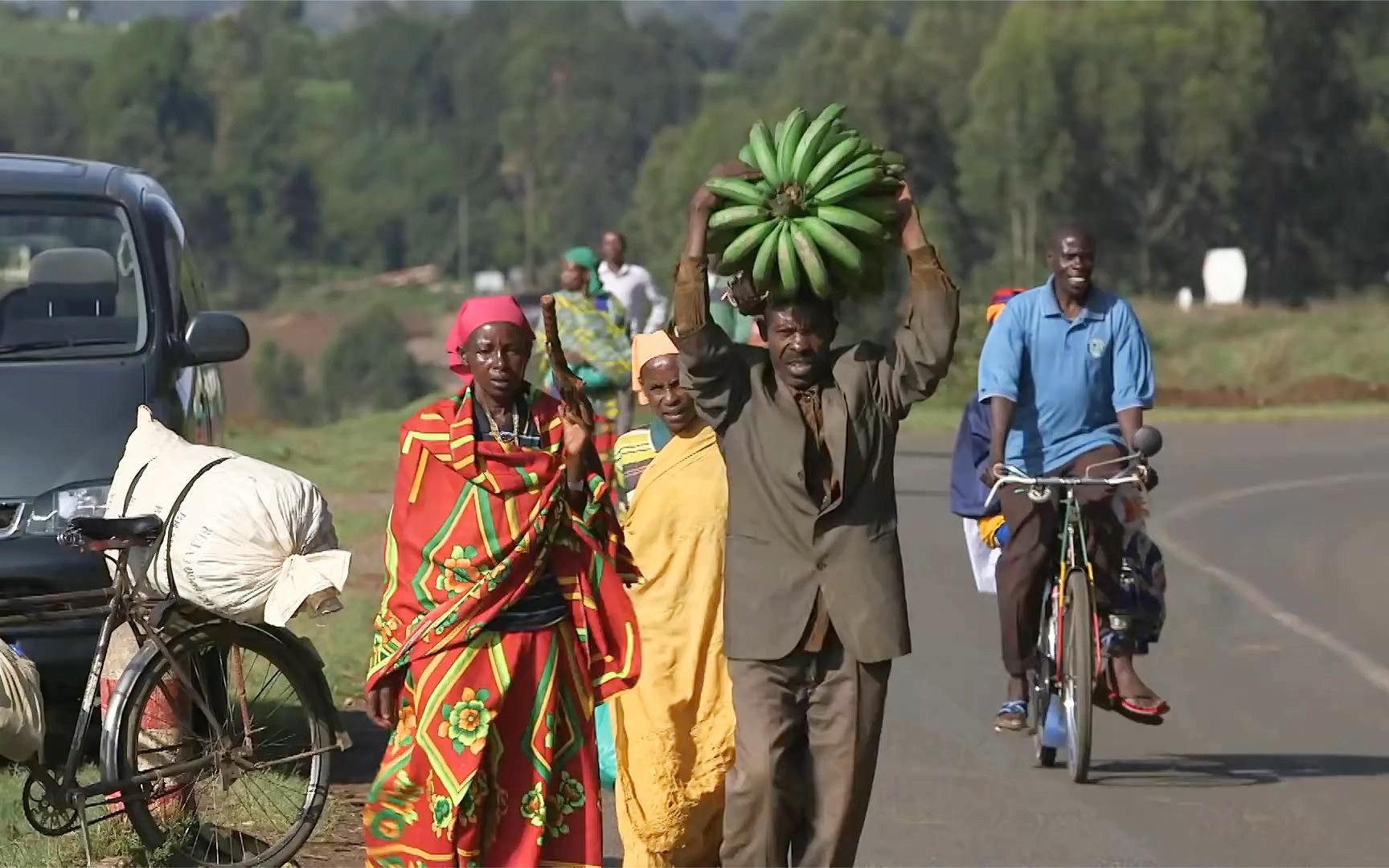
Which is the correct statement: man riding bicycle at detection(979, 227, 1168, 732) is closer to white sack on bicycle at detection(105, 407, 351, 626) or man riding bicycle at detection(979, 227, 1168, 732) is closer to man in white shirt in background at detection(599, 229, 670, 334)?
white sack on bicycle at detection(105, 407, 351, 626)

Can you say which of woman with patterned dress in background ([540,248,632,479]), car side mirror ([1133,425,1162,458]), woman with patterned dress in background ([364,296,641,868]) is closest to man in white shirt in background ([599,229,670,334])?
woman with patterned dress in background ([540,248,632,479])

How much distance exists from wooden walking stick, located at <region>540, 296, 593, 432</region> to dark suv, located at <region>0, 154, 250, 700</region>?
2294mm

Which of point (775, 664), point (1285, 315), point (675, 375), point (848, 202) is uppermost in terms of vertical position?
point (848, 202)

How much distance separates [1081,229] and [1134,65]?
71.2 m

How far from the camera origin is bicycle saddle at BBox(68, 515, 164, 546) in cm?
696

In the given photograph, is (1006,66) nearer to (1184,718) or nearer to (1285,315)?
(1285,315)

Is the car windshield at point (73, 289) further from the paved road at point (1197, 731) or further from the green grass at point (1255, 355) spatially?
the green grass at point (1255, 355)

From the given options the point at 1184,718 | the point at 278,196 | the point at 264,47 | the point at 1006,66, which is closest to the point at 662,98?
the point at 278,196

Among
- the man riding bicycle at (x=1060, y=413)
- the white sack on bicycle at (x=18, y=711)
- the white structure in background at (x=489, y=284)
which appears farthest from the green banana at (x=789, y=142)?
the white structure in background at (x=489, y=284)

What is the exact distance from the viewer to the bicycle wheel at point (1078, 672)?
30.1 ft

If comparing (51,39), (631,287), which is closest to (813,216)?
(631,287)

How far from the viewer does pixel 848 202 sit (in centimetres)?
616

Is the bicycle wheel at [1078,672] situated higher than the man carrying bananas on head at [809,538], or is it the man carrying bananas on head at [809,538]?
the man carrying bananas on head at [809,538]

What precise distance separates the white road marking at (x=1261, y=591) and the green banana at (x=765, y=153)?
20.6 ft
